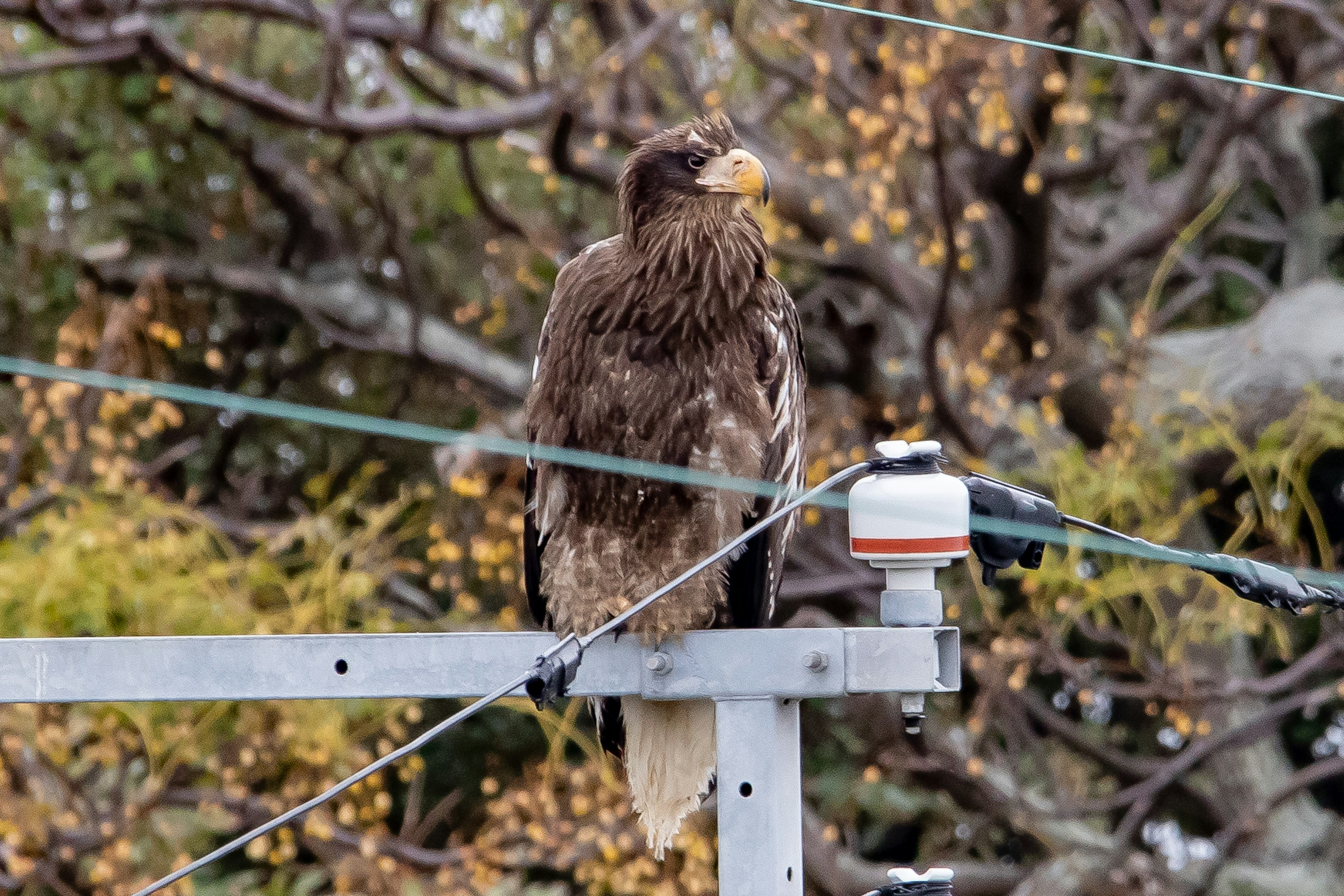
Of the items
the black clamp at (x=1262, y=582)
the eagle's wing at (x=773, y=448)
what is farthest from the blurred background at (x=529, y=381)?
the black clamp at (x=1262, y=582)

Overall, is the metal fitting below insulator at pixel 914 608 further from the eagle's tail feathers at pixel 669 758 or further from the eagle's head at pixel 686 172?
the eagle's head at pixel 686 172

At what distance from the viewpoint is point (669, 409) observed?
2473mm

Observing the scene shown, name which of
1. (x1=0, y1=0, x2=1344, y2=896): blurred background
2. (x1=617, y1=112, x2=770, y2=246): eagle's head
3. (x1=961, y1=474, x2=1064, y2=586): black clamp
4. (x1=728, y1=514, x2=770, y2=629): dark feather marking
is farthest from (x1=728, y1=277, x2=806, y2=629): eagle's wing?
(x1=0, y1=0, x2=1344, y2=896): blurred background

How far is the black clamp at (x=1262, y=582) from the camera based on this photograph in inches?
72.6

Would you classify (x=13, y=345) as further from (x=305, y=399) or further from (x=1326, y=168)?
(x=1326, y=168)

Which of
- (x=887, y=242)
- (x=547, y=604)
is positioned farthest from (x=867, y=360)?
(x=547, y=604)

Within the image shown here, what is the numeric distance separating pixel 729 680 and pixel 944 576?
129 inches

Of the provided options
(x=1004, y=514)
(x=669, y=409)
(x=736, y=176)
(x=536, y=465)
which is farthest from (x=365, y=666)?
(x=736, y=176)

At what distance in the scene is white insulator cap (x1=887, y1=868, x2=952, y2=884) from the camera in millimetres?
1754

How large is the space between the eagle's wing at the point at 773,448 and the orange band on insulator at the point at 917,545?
87 cm

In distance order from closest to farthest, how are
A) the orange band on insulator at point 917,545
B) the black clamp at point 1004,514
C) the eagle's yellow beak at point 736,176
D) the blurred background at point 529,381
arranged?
1. the orange band on insulator at point 917,545
2. the black clamp at point 1004,514
3. the eagle's yellow beak at point 736,176
4. the blurred background at point 529,381

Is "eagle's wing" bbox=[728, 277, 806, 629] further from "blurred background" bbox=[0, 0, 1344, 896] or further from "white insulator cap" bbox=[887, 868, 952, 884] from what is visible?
"blurred background" bbox=[0, 0, 1344, 896]

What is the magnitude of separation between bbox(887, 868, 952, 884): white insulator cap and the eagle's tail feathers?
0.71 meters

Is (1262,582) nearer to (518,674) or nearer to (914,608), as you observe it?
(914,608)
